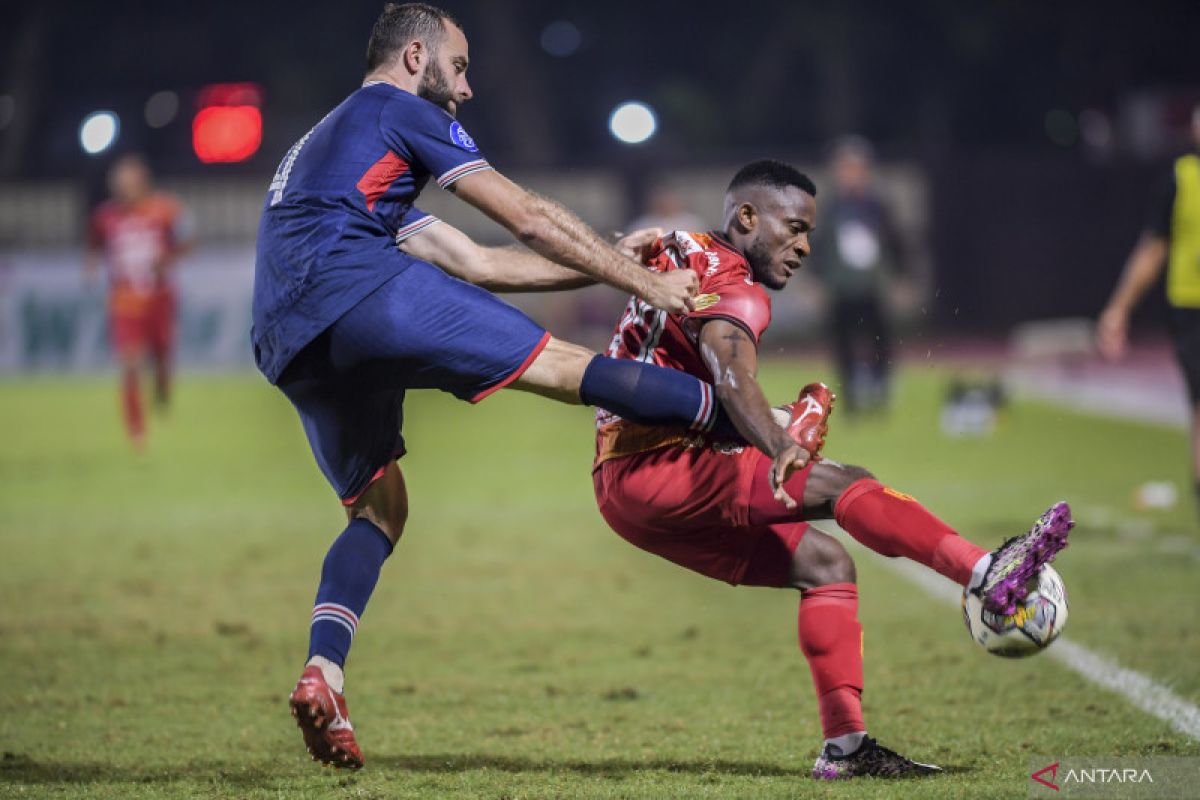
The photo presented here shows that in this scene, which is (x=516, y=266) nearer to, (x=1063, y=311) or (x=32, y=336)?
(x=32, y=336)

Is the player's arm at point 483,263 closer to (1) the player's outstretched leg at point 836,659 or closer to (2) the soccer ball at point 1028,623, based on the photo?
(1) the player's outstretched leg at point 836,659

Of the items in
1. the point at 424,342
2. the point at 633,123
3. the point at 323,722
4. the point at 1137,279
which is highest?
the point at 633,123

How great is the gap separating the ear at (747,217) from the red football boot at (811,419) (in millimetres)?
534

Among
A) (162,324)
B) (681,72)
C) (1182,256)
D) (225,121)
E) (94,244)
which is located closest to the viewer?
(1182,256)

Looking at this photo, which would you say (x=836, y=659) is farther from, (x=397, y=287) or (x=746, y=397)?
(x=397, y=287)

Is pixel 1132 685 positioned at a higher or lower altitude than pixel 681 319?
lower

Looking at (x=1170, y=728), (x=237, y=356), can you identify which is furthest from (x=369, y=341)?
(x=237, y=356)

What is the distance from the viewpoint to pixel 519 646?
23.8 feet

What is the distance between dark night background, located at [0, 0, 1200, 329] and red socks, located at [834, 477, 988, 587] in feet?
95.3

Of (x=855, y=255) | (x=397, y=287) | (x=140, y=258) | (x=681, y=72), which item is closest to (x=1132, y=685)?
(x=397, y=287)

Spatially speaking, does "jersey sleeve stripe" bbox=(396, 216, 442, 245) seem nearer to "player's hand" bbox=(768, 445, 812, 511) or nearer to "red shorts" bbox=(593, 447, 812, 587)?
"red shorts" bbox=(593, 447, 812, 587)

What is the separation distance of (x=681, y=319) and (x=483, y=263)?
2.90 ft

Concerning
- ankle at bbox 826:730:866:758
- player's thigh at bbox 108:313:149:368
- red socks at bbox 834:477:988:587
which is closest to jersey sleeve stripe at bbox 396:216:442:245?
red socks at bbox 834:477:988:587

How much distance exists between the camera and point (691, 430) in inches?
187
